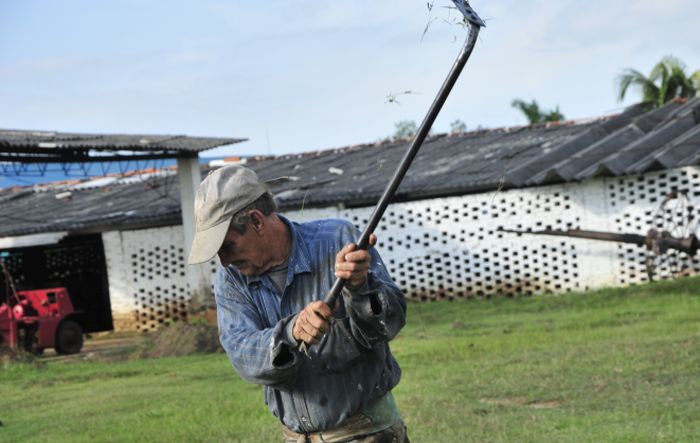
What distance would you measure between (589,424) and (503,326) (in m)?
7.37

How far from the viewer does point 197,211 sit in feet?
13.1

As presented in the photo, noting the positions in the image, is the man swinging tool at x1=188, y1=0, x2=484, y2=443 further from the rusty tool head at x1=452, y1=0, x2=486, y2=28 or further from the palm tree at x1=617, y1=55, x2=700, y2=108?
the palm tree at x1=617, y1=55, x2=700, y2=108

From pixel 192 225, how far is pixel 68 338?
3315 mm

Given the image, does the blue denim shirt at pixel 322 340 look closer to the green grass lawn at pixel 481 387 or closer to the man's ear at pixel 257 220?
the man's ear at pixel 257 220

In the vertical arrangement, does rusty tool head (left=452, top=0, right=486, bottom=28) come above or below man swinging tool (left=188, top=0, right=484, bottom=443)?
above

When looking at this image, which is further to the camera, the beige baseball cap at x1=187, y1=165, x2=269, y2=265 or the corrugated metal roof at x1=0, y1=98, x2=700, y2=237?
the corrugated metal roof at x1=0, y1=98, x2=700, y2=237

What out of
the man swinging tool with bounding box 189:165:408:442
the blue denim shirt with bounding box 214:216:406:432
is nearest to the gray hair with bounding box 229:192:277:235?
the man swinging tool with bounding box 189:165:408:442

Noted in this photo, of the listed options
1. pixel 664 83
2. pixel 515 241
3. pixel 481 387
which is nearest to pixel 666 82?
pixel 664 83

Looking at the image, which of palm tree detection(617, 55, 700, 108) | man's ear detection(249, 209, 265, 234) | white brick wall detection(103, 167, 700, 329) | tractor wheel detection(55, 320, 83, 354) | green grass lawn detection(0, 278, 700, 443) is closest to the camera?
man's ear detection(249, 209, 265, 234)

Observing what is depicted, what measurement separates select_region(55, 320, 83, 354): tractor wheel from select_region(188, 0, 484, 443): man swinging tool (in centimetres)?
1542

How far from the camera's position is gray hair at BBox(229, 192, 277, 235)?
12.9 feet

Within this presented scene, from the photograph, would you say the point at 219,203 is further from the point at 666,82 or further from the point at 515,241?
the point at 666,82

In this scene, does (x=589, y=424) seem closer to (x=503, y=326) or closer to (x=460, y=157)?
(x=503, y=326)

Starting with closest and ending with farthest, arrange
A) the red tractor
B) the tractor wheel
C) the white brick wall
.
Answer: the red tractor, the white brick wall, the tractor wheel
